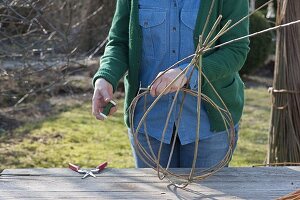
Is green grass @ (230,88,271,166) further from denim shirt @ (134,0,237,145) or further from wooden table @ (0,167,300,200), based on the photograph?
wooden table @ (0,167,300,200)

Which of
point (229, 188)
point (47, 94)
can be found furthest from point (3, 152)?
point (229, 188)

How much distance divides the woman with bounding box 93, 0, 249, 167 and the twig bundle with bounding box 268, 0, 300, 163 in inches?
40.8

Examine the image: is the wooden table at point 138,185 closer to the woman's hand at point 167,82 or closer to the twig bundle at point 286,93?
the woman's hand at point 167,82

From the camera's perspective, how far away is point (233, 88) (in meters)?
2.32

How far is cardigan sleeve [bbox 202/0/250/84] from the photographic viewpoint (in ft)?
6.81

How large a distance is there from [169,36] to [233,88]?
289mm

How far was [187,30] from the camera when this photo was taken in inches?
87.7

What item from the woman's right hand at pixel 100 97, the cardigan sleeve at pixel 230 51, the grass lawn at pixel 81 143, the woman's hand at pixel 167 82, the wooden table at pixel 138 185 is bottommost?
the grass lawn at pixel 81 143

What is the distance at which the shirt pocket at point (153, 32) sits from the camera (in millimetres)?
2244

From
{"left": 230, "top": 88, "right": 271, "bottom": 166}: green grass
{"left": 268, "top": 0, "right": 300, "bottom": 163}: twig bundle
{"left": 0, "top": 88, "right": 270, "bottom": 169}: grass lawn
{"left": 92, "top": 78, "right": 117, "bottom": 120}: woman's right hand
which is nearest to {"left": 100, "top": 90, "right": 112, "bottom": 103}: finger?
{"left": 92, "top": 78, "right": 117, "bottom": 120}: woman's right hand

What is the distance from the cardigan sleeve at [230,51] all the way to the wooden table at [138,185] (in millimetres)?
320

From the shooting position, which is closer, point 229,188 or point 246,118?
point 229,188

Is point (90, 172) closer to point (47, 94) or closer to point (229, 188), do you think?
point (229, 188)

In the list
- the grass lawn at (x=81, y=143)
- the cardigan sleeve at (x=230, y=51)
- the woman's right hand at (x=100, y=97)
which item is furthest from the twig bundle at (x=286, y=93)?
the grass lawn at (x=81, y=143)
